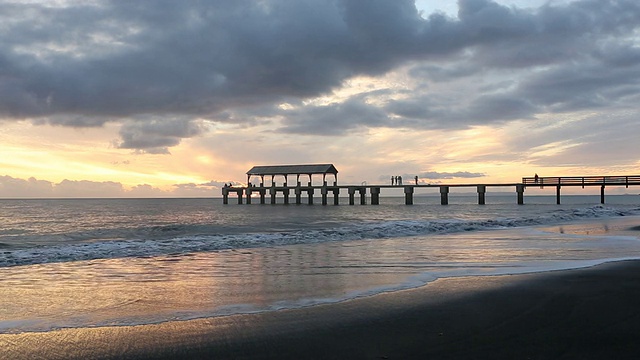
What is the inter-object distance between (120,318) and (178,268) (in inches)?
208

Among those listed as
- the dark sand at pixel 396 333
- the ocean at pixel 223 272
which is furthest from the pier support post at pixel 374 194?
the dark sand at pixel 396 333

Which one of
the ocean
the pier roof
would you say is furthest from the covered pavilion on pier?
the ocean

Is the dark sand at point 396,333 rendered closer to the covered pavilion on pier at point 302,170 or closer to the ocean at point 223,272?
the ocean at point 223,272

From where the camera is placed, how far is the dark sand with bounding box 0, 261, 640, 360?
175 inches

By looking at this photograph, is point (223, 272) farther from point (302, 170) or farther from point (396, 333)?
point (302, 170)

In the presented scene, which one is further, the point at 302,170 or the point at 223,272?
the point at 302,170

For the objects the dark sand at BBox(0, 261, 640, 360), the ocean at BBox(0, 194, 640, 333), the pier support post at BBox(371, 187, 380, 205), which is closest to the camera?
the dark sand at BBox(0, 261, 640, 360)

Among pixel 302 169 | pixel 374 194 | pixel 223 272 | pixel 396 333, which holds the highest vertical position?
pixel 302 169

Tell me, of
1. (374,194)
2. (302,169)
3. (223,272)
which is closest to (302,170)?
(302,169)

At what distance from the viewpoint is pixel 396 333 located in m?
5.08

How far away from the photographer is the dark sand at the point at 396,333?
445cm

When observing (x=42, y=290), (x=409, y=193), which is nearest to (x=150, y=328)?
(x=42, y=290)

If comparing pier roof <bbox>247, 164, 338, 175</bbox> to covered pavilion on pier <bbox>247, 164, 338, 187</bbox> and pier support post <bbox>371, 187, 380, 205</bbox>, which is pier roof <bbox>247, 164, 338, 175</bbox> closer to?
covered pavilion on pier <bbox>247, 164, 338, 187</bbox>

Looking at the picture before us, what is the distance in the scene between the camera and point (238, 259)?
12.9 metres
